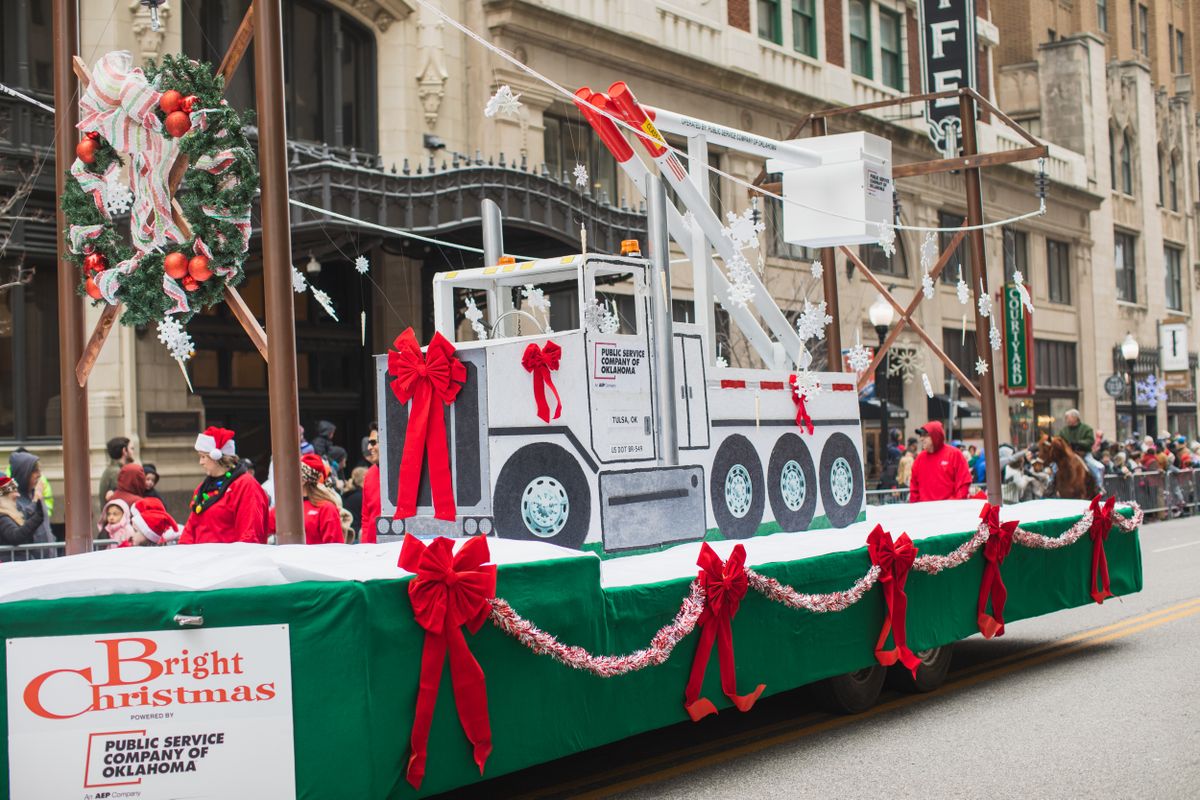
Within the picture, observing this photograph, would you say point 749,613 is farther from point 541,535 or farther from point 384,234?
point 384,234

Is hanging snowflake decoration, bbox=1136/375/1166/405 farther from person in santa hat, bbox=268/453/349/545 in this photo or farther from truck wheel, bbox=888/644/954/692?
person in santa hat, bbox=268/453/349/545

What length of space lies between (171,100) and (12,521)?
514 cm

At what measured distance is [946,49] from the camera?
32188 mm

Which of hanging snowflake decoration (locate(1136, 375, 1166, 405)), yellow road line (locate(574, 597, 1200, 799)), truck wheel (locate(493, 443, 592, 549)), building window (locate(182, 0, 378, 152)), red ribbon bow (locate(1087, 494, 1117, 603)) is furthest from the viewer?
hanging snowflake decoration (locate(1136, 375, 1166, 405))

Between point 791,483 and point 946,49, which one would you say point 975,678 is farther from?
point 946,49

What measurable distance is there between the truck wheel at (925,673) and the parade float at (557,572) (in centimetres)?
3

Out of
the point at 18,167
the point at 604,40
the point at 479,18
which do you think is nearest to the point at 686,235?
the point at 18,167

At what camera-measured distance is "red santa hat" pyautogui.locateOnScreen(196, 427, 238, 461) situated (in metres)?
10.2

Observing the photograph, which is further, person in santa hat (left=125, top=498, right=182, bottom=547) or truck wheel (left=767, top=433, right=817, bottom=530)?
person in santa hat (left=125, top=498, right=182, bottom=547)

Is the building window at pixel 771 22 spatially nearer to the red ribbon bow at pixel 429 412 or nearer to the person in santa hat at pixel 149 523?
the person in santa hat at pixel 149 523

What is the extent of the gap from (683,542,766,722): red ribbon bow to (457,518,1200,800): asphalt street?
15.6 inches

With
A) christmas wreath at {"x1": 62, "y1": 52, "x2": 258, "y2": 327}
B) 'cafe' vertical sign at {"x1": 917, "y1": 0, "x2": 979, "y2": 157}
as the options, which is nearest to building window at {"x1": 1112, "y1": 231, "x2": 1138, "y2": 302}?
'cafe' vertical sign at {"x1": 917, "y1": 0, "x2": 979, "y2": 157}

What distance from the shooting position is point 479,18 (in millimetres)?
22812

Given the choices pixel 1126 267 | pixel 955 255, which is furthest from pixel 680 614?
pixel 1126 267
